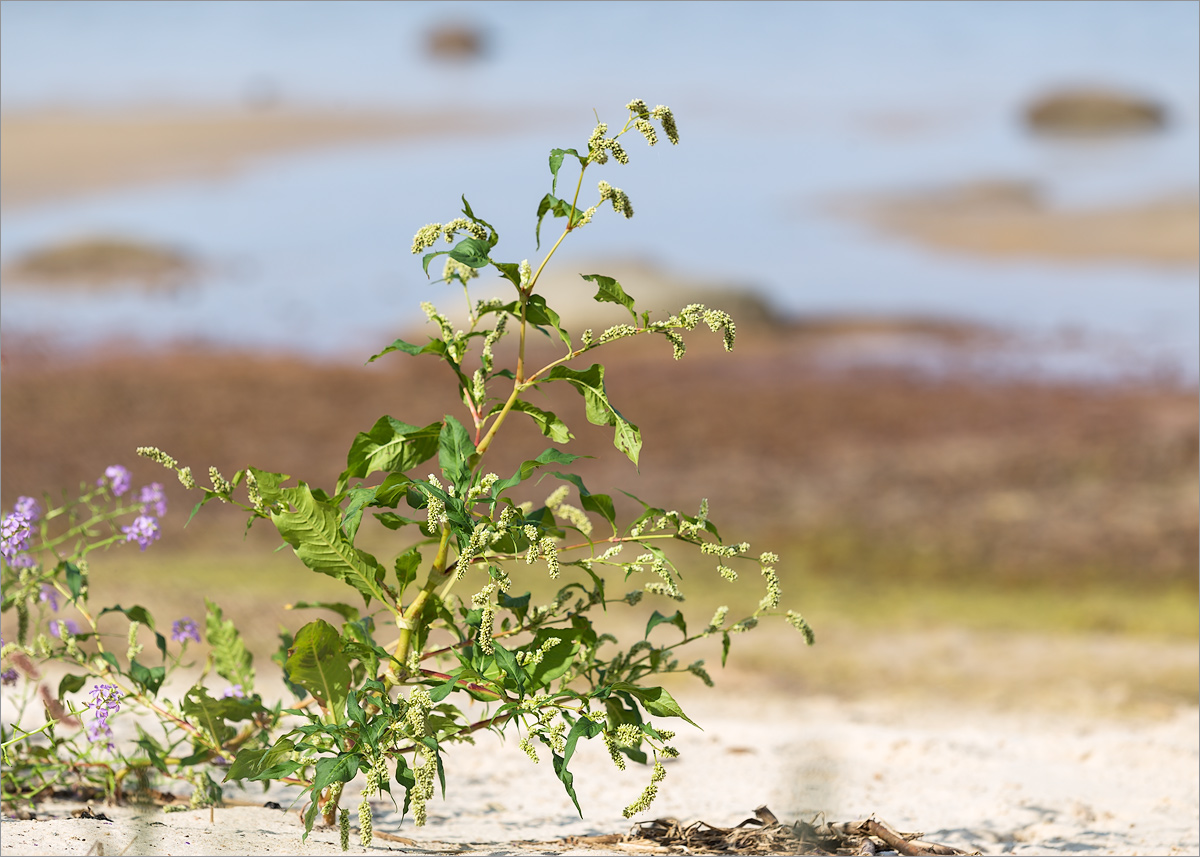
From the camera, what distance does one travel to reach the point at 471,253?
2.97 m

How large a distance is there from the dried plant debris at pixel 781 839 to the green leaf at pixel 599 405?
1.29 m

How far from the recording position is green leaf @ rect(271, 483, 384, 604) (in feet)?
10.3

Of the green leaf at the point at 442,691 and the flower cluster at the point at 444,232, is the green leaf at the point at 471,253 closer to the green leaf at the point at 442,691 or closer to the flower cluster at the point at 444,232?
the flower cluster at the point at 444,232

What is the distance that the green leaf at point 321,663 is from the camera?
322 centimetres

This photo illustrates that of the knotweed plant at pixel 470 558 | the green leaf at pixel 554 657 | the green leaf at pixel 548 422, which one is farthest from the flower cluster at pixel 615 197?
the green leaf at pixel 554 657

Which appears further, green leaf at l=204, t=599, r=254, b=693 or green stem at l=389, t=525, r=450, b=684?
green leaf at l=204, t=599, r=254, b=693

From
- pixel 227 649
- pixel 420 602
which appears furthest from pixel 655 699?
pixel 227 649

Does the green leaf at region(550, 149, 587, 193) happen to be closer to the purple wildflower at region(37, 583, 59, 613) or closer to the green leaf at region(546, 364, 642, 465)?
the green leaf at region(546, 364, 642, 465)

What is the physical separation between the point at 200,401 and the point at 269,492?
44.6 ft

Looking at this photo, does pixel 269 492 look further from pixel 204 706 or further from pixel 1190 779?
pixel 1190 779

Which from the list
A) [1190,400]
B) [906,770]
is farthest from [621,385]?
[906,770]

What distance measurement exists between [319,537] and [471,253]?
0.84 m

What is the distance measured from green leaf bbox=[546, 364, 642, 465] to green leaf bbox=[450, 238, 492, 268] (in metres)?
0.35

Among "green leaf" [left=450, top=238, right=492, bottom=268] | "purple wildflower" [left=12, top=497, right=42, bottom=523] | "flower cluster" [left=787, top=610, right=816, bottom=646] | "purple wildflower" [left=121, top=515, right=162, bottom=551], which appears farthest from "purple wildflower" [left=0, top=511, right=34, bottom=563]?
"flower cluster" [left=787, top=610, right=816, bottom=646]
